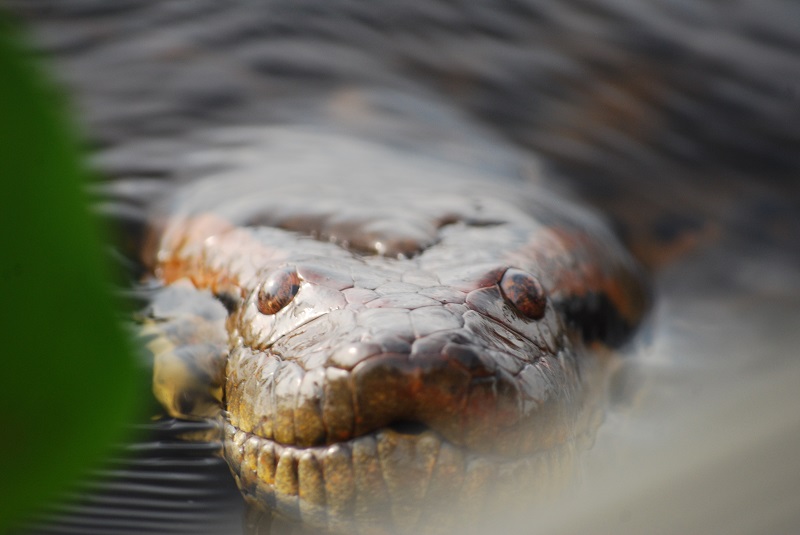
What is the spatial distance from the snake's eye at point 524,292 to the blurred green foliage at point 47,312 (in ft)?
6.25

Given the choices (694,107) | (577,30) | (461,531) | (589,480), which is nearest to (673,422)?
(589,480)

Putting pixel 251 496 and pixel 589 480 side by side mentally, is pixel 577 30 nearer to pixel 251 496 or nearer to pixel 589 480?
pixel 589 480

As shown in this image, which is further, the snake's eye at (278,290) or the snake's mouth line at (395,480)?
the snake's eye at (278,290)

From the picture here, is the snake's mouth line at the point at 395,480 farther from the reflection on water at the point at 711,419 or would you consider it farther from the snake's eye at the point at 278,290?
the snake's eye at the point at 278,290

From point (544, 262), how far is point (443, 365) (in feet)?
4.00

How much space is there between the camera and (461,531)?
88.2 inches

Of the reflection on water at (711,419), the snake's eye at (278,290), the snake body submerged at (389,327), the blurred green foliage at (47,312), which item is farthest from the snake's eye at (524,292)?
the blurred green foliage at (47,312)

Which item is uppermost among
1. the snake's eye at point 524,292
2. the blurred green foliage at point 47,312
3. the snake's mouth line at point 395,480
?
the snake's eye at point 524,292

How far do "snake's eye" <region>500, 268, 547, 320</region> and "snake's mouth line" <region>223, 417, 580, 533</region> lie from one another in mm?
537

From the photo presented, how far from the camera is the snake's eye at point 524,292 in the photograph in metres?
2.71

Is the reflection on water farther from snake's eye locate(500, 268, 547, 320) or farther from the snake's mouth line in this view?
snake's eye locate(500, 268, 547, 320)

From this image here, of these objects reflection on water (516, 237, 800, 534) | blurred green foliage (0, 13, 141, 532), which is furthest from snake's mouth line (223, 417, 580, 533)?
blurred green foliage (0, 13, 141, 532)

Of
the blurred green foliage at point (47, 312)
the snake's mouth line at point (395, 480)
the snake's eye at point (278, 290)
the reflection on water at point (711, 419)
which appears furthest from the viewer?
the snake's eye at point (278, 290)

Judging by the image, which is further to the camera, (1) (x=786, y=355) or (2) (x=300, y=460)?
(1) (x=786, y=355)
